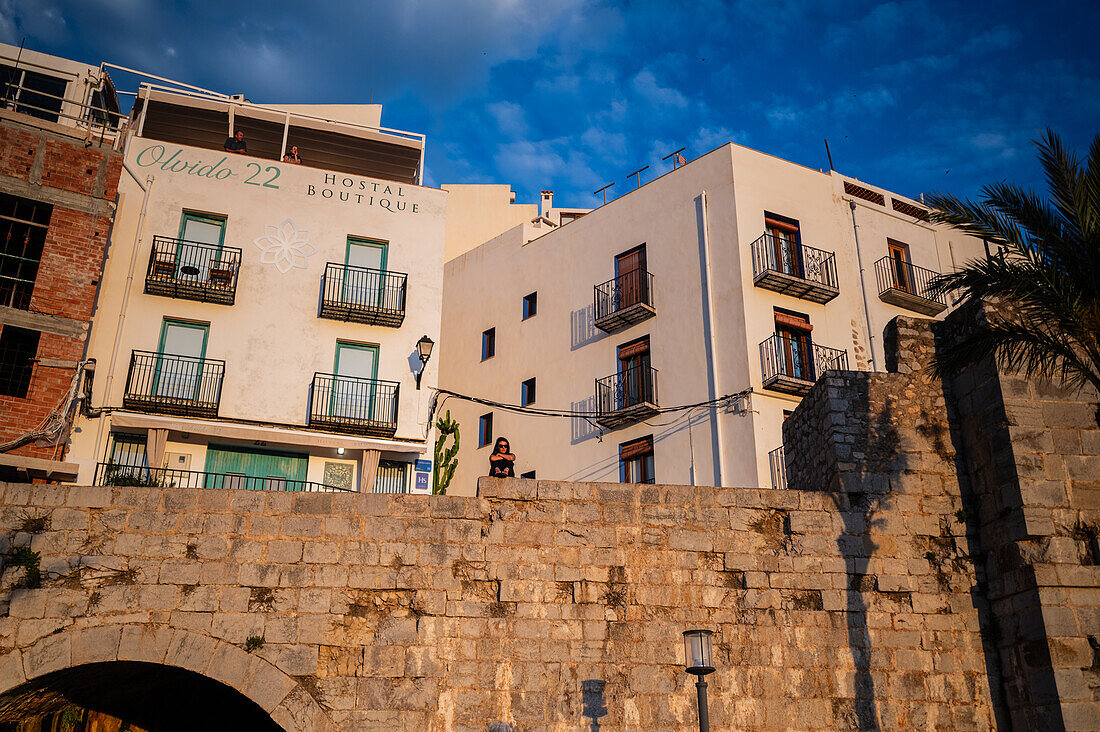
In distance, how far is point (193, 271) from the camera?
19719mm

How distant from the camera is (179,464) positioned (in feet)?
63.3

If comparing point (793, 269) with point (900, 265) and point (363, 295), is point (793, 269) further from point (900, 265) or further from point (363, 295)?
point (363, 295)

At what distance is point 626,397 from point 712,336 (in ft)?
9.45

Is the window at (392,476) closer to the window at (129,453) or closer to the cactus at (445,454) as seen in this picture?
the cactus at (445,454)

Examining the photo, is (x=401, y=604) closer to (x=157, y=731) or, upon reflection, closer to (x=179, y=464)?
(x=157, y=731)

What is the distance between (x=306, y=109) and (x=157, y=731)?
62.4 feet

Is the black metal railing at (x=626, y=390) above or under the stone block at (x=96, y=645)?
above

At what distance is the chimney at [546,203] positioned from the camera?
31109 mm

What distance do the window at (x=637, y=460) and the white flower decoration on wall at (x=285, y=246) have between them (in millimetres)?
9295

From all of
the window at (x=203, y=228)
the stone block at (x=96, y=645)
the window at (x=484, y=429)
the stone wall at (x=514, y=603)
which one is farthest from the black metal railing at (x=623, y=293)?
the stone block at (x=96, y=645)

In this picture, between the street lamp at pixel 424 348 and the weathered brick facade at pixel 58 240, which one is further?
the street lamp at pixel 424 348

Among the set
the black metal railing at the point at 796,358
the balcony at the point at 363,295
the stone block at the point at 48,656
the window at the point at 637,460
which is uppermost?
the balcony at the point at 363,295

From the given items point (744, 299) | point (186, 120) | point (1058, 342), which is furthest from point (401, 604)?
point (186, 120)

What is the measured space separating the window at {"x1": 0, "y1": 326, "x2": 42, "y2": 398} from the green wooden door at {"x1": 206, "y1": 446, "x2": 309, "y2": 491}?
3.88 meters
